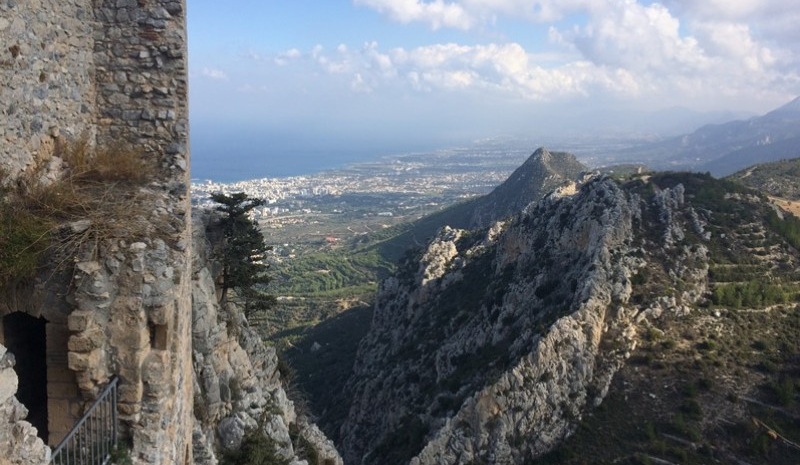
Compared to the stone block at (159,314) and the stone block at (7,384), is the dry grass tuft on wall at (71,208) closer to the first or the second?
the stone block at (159,314)

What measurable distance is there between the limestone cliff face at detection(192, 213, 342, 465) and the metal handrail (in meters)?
2.43

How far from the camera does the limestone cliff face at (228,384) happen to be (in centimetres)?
916

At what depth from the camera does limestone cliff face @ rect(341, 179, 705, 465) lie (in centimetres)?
2248

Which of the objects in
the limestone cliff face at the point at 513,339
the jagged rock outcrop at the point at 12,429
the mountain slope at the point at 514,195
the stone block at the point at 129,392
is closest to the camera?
the jagged rock outcrop at the point at 12,429

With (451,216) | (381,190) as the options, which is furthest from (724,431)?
(381,190)

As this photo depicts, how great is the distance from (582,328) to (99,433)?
22110 mm

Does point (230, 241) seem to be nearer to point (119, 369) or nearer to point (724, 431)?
point (119, 369)

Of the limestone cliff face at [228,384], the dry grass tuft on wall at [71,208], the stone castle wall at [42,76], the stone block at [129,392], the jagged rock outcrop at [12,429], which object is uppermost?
the stone castle wall at [42,76]

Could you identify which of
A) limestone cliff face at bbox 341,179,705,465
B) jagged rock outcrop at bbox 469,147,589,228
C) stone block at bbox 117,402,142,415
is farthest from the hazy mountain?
stone block at bbox 117,402,142,415

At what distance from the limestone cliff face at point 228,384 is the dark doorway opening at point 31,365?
2109 millimetres

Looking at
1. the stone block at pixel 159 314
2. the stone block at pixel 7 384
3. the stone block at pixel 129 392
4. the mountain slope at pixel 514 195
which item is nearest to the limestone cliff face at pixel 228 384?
the stone block at pixel 129 392

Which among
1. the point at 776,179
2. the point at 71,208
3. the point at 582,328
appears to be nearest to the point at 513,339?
the point at 582,328

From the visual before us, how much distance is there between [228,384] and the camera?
10102mm

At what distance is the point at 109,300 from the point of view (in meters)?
5.42
